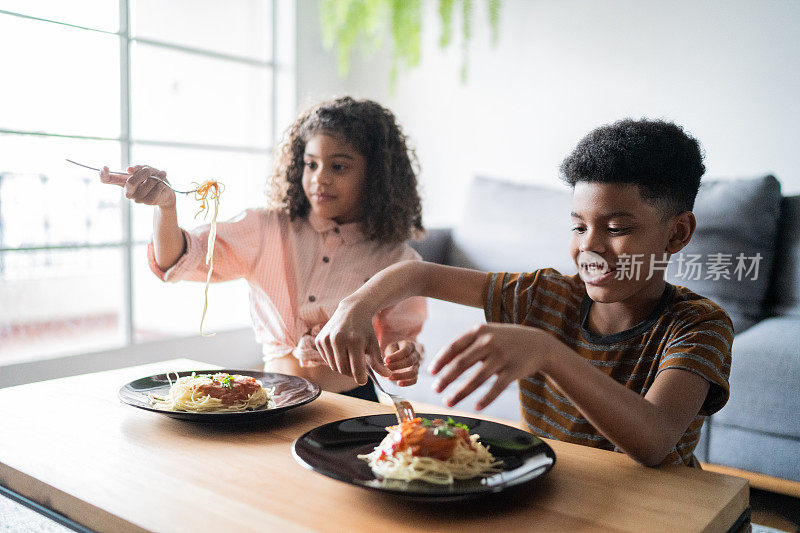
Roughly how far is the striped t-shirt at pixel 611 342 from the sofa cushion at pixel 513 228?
4.88 ft

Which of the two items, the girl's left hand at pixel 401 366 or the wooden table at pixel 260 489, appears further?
the girl's left hand at pixel 401 366

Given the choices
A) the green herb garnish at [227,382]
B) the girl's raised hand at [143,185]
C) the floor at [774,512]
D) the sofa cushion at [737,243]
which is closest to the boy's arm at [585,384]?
the green herb garnish at [227,382]

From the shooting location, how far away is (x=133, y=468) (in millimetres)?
876

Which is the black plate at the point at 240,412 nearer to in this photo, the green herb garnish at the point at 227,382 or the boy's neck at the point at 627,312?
the green herb garnish at the point at 227,382

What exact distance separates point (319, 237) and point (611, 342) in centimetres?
89

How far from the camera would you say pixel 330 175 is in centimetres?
173

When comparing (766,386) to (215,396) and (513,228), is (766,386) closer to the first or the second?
(513,228)

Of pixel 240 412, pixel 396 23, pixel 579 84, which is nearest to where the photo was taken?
pixel 240 412

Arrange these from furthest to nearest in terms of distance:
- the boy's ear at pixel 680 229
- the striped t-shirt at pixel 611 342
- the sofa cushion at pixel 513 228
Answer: the sofa cushion at pixel 513 228, the boy's ear at pixel 680 229, the striped t-shirt at pixel 611 342

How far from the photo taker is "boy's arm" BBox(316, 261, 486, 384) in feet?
3.34

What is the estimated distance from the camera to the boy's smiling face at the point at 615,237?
107cm

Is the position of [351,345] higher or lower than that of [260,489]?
higher

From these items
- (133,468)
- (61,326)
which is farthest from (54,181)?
(133,468)

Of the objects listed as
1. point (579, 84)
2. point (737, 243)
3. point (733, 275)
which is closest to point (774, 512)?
point (733, 275)
